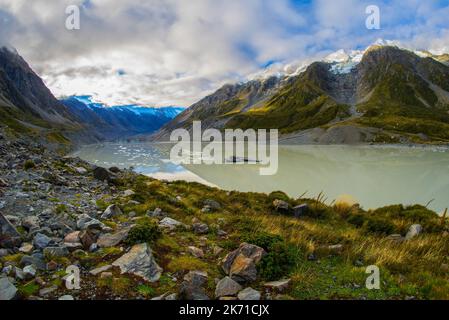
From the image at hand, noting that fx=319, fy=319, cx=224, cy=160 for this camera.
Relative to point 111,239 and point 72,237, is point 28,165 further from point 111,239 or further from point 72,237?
point 111,239

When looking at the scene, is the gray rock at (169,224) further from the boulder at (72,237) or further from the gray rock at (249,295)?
the gray rock at (249,295)

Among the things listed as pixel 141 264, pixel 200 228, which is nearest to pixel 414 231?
pixel 200 228

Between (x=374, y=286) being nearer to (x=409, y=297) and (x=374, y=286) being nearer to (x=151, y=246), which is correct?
(x=409, y=297)

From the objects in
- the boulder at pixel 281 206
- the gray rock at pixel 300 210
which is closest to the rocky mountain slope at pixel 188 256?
the gray rock at pixel 300 210

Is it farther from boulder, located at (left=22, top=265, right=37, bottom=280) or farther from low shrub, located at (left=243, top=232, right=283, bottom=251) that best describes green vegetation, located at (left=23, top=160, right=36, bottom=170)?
low shrub, located at (left=243, top=232, right=283, bottom=251)
